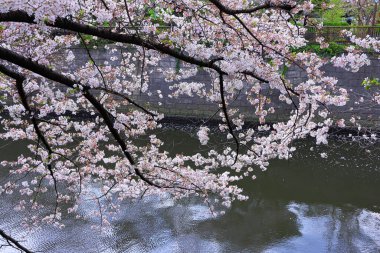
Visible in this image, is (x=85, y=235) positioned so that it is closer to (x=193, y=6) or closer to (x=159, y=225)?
(x=159, y=225)

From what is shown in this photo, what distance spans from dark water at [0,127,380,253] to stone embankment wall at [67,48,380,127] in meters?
3.08

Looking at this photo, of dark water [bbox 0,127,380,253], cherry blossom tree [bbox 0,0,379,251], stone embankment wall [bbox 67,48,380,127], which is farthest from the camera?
stone embankment wall [bbox 67,48,380,127]

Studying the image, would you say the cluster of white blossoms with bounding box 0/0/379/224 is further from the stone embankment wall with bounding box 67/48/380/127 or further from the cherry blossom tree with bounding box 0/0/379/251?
the stone embankment wall with bounding box 67/48/380/127

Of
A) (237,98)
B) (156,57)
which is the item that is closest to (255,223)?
(156,57)

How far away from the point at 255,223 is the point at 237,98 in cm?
551

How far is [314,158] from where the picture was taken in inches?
425

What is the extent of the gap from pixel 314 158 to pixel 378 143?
2229 mm

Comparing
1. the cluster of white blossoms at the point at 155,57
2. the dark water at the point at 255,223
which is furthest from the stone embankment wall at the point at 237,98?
the cluster of white blossoms at the point at 155,57

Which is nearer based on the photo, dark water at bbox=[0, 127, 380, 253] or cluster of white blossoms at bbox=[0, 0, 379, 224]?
cluster of white blossoms at bbox=[0, 0, 379, 224]

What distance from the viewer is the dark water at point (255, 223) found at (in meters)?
6.66

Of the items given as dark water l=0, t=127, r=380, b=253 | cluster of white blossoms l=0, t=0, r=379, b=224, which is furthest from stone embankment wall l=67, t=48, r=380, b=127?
cluster of white blossoms l=0, t=0, r=379, b=224

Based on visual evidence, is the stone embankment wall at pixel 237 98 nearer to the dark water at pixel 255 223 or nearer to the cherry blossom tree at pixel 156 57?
the dark water at pixel 255 223

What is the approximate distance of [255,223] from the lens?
7.49 metres

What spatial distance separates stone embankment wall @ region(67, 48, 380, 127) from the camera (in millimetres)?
12109
